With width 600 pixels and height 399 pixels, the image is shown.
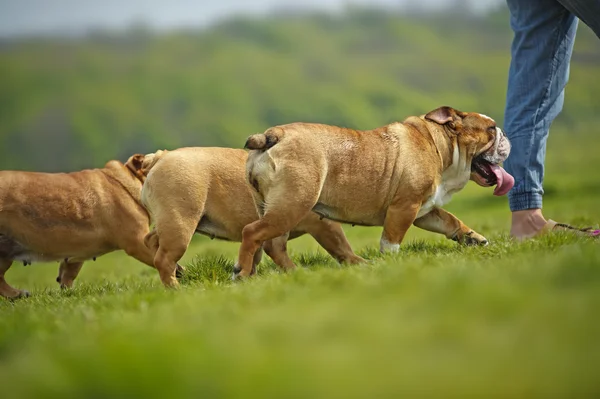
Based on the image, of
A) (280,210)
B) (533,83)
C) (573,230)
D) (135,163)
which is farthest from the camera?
(135,163)

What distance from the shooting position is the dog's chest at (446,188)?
688 centimetres

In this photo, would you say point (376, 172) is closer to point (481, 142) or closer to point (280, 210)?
point (280, 210)

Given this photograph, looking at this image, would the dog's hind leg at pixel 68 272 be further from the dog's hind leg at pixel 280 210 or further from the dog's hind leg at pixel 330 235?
the dog's hind leg at pixel 280 210

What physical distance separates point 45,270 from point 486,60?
→ 4717cm

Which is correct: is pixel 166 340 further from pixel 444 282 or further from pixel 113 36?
pixel 113 36

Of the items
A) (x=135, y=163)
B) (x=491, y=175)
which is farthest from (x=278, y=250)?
(x=135, y=163)

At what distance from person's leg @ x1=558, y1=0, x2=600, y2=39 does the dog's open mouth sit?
4.94ft

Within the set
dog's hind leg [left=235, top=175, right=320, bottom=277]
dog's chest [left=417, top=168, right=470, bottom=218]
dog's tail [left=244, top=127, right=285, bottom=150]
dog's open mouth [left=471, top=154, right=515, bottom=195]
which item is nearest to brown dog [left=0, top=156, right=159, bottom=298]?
→ dog's hind leg [left=235, top=175, right=320, bottom=277]

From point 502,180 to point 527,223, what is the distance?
46 cm

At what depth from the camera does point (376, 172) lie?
6477 millimetres

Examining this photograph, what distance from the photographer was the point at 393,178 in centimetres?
658

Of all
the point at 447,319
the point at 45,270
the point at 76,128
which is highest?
the point at 447,319

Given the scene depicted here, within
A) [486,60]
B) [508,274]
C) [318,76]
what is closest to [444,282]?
[508,274]

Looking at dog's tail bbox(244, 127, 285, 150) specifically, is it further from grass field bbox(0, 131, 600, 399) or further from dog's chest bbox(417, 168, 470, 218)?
dog's chest bbox(417, 168, 470, 218)
